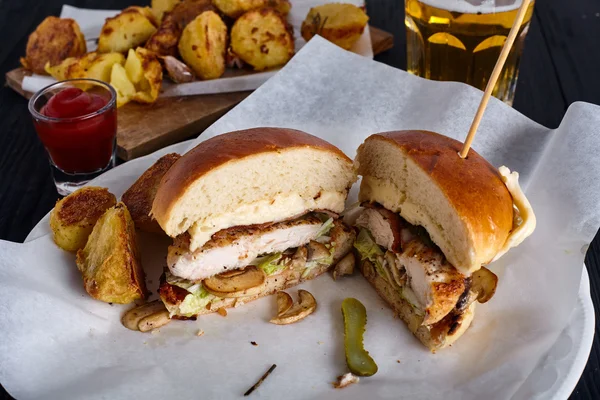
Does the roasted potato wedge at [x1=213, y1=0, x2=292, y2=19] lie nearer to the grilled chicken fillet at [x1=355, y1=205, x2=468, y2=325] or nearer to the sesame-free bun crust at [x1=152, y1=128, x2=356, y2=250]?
the sesame-free bun crust at [x1=152, y1=128, x2=356, y2=250]

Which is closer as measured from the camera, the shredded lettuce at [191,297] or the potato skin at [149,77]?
the shredded lettuce at [191,297]

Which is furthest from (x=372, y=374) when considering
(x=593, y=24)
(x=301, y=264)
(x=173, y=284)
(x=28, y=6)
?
(x=28, y=6)

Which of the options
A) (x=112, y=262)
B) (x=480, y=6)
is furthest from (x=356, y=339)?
(x=480, y=6)

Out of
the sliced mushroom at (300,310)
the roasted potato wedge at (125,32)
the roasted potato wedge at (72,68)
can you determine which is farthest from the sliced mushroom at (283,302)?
the roasted potato wedge at (125,32)

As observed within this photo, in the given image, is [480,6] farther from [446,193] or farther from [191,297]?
[191,297]

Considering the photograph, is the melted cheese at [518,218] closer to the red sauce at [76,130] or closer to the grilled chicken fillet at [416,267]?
the grilled chicken fillet at [416,267]

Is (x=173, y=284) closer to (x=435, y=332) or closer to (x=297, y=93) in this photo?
(x=435, y=332)
